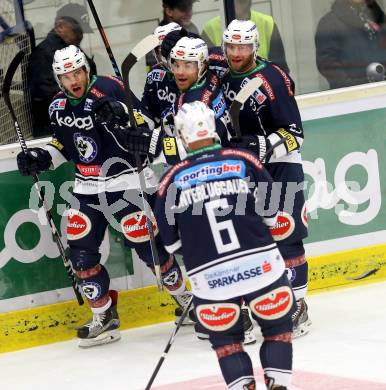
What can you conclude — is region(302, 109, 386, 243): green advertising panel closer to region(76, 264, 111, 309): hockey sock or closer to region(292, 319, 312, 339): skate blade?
region(292, 319, 312, 339): skate blade

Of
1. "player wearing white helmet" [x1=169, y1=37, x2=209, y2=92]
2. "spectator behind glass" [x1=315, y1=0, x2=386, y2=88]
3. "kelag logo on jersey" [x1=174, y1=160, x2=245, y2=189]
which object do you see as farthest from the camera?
"spectator behind glass" [x1=315, y1=0, x2=386, y2=88]

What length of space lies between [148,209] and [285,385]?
1.59 meters

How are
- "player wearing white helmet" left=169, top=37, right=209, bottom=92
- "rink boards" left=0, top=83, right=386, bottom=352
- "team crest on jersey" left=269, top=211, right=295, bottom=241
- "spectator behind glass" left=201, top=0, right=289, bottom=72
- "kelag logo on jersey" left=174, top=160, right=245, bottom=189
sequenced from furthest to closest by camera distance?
"spectator behind glass" left=201, top=0, right=289, bottom=72
"rink boards" left=0, top=83, right=386, bottom=352
"team crest on jersey" left=269, top=211, right=295, bottom=241
"player wearing white helmet" left=169, top=37, right=209, bottom=92
"kelag logo on jersey" left=174, top=160, right=245, bottom=189

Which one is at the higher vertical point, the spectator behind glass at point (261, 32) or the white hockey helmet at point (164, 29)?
the white hockey helmet at point (164, 29)

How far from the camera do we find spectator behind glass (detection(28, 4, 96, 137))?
5.85m

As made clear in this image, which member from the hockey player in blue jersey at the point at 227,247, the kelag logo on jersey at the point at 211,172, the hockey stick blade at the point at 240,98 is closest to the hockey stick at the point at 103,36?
the hockey stick blade at the point at 240,98

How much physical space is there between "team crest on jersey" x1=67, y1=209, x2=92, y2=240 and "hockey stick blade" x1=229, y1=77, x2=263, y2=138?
87 cm

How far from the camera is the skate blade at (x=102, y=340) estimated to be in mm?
5691

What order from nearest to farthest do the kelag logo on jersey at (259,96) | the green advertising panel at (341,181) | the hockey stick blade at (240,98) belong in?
the hockey stick blade at (240,98) → the kelag logo on jersey at (259,96) → the green advertising panel at (341,181)

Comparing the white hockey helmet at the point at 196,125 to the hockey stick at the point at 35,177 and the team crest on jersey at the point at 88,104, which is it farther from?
the hockey stick at the point at 35,177

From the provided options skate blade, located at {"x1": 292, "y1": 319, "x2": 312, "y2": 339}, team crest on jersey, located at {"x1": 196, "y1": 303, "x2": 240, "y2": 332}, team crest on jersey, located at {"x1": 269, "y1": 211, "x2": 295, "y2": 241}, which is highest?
team crest on jersey, located at {"x1": 196, "y1": 303, "x2": 240, "y2": 332}

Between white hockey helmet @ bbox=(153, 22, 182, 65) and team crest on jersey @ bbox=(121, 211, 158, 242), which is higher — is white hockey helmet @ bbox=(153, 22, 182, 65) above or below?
above

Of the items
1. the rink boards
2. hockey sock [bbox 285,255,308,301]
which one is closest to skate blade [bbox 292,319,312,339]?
hockey sock [bbox 285,255,308,301]

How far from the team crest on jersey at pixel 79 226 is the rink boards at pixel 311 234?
253 millimetres
